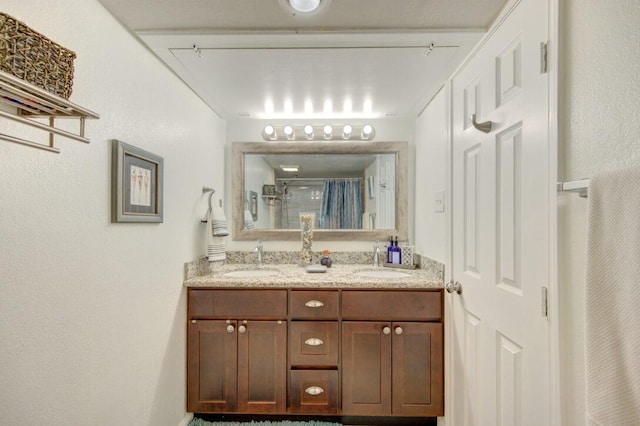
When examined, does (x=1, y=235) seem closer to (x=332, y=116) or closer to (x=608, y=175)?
(x=608, y=175)

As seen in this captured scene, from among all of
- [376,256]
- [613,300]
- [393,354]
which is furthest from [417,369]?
[613,300]

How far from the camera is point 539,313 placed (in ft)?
3.26

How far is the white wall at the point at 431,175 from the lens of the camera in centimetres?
192

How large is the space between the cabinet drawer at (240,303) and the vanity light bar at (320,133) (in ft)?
4.00

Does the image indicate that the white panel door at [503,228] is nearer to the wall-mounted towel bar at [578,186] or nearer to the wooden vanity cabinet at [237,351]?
the wall-mounted towel bar at [578,186]

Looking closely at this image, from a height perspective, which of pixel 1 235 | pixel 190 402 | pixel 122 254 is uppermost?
pixel 1 235

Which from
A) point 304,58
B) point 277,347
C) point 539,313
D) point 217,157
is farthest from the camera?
point 217,157

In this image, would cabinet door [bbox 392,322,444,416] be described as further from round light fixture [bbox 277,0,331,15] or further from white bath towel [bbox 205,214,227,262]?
round light fixture [bbox 277,0,331,15]

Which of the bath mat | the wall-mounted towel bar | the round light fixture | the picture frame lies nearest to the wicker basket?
the picture frame

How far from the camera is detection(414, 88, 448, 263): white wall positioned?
1.92 meters

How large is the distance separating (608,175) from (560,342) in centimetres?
53

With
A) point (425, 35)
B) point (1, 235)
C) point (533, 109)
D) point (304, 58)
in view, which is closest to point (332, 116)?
point (304, 58)

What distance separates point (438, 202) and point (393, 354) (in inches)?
37.7

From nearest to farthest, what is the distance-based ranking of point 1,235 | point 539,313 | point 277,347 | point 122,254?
point 1,235
point 539,313
point 122,254
point 277,347
